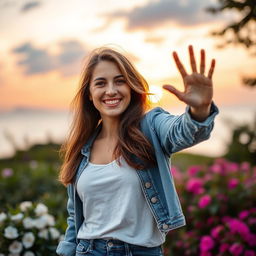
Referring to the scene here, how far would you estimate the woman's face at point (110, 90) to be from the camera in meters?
2.94

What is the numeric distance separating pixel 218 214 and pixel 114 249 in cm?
298

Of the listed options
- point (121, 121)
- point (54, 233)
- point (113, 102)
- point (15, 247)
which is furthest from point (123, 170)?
point (15, 247)

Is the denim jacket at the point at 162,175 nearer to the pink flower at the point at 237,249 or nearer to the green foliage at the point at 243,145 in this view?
the pink flower at the point at 237,249

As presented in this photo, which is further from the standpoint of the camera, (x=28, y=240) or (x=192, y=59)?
(x=28, y=240)

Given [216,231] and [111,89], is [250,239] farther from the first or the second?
[111,89]

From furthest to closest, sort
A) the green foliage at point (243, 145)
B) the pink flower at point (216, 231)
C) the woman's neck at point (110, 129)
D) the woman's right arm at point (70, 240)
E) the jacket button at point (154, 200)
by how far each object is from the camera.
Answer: the green foliage at point (243, 145) → the pink flower at point (216, 231) → the woman's right arm at point (70, 240) → the woman's neck at point (110, 129) → the jacket button at point (154, 200)

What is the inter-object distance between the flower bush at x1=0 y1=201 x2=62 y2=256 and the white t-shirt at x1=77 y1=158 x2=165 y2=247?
1.56 m

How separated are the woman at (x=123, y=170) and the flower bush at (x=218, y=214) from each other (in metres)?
2.37

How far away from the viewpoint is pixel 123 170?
2.79 meters

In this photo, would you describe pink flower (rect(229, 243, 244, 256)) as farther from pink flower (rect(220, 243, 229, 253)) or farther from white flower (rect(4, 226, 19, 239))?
white flower (rect(4, 226, 19, 239))

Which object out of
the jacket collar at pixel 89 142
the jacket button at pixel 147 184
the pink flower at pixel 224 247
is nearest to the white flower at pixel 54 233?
the jacket collar at pixel 89 142

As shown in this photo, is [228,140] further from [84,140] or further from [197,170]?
[84,140]

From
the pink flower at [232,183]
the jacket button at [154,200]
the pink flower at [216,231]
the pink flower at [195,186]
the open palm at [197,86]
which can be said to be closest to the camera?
the open palm at [197,86]

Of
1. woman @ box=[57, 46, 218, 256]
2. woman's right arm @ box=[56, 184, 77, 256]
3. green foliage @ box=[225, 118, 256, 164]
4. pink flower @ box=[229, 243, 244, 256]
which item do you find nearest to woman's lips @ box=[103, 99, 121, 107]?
woman @ box=[57, 46, 218, 256]
